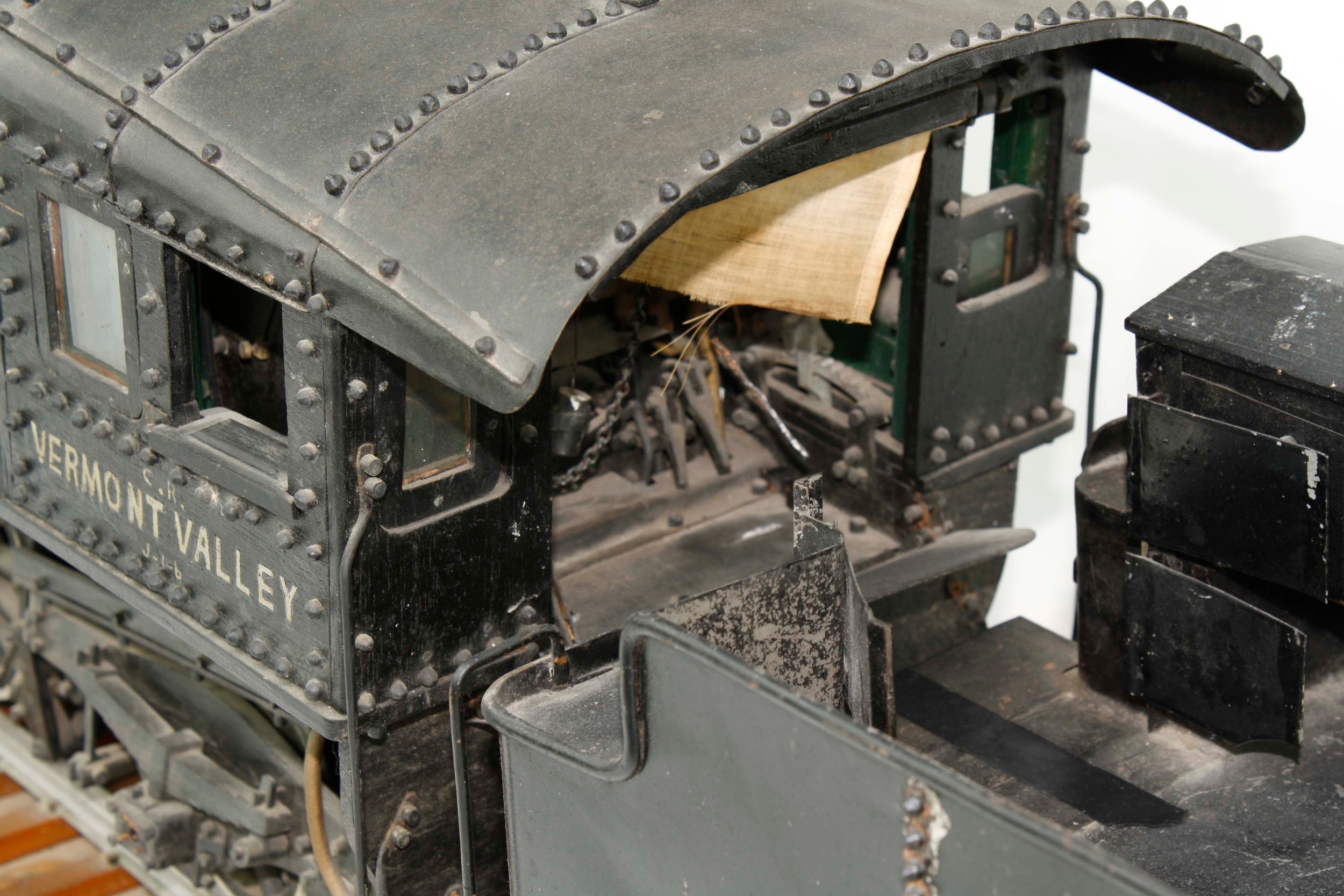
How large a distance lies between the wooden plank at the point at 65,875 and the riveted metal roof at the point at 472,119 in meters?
1.95

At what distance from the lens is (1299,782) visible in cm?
329

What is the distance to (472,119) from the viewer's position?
8.56ft

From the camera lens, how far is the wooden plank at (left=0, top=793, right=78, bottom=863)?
4258mm

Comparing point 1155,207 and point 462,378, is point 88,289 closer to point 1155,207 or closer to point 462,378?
point 462,378

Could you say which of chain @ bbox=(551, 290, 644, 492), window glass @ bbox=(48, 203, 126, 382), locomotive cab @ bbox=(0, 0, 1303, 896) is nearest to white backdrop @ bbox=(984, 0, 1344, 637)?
locomotive cab @ bbox=(0, 0, 1303, 896)

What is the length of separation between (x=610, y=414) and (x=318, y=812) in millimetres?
1120

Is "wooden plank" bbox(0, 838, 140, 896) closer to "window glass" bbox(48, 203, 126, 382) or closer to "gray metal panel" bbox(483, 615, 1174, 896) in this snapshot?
"window glass" bbox(48, 203, 126, 382)

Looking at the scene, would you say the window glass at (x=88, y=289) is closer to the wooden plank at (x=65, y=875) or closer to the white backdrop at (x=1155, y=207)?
the wooden plank at (x=65, y=875)

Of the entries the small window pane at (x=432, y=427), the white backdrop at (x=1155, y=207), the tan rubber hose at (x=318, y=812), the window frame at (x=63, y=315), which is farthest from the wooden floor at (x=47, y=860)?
Answer: the white backdrop at (x=1155, y=207)

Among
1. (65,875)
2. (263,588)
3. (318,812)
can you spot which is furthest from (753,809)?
(65,875)

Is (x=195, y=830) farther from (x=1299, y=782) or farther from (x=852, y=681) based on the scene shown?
(x=1299, y=782)

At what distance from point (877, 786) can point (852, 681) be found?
32.1 inches

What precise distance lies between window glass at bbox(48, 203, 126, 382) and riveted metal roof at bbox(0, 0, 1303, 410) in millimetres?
156

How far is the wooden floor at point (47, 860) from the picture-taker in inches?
162
